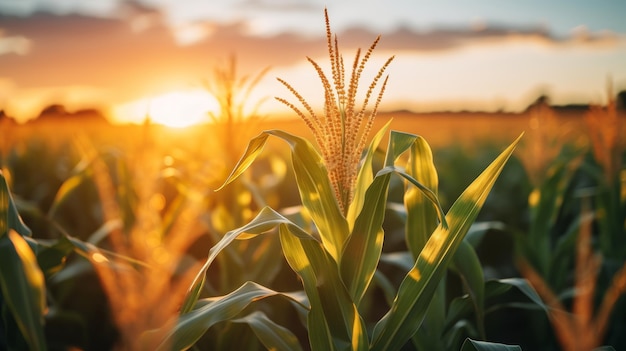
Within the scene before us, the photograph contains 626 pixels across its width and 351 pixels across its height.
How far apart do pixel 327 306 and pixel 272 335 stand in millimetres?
356

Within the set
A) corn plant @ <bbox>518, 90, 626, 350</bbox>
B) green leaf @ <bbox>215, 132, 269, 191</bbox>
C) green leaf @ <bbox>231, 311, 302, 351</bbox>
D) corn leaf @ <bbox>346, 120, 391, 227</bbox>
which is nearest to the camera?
green leaf @ <bbox>215, 132, 269, 191</bbox>

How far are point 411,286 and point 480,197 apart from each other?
40cm

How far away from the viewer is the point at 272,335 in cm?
209

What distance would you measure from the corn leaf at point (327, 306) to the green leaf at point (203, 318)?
17 centimetres

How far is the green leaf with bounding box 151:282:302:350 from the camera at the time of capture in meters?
1.68

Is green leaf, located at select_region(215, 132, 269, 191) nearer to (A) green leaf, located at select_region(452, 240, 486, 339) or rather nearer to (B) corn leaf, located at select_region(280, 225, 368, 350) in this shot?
A: (B) corn leaf, located at select_region(280, 225, 368, 350)

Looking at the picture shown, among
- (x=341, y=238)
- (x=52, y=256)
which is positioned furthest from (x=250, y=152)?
(x=52, y=256)

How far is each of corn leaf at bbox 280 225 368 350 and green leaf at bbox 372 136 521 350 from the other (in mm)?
126

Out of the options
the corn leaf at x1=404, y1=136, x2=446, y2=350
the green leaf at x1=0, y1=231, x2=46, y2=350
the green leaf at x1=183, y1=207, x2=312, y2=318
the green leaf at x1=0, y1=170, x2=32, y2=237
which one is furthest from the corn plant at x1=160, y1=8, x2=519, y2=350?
the green leaf at x1=0, y1=170, x2=32, y2=237

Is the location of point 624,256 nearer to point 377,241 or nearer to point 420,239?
point 420,239

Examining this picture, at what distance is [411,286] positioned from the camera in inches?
Result: 73.1

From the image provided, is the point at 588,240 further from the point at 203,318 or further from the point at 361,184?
the point at 203,318

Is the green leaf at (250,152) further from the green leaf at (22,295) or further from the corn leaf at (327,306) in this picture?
the green leaf at (22,295)

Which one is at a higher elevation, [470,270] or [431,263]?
[431,263]
